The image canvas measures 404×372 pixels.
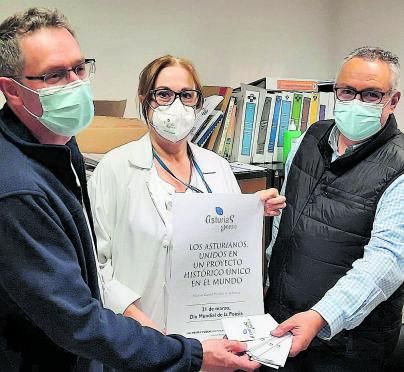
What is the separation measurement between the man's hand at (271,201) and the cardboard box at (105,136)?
72cm

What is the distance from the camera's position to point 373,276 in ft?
4.74

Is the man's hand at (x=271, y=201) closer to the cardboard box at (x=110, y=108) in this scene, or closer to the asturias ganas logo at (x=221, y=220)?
the asturias ganas logo at (x=221, y=220)

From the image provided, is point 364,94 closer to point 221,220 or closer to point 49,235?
point 221,220

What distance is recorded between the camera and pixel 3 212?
942mm

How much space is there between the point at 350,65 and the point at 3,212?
3.88 ft

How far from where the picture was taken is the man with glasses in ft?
3.16

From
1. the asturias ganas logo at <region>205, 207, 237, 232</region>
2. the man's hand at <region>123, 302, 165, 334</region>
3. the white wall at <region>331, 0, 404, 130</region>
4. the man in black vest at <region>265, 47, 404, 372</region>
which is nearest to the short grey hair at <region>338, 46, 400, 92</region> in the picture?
the man in black vest at <region>265, 47, 404, 372</region>

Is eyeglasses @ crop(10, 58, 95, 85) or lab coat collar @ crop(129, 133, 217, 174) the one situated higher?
eyeglasses @ crop(10, 58, 95, 85)

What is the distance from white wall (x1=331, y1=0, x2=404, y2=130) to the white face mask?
1717 mm

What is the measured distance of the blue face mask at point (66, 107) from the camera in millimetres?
1094

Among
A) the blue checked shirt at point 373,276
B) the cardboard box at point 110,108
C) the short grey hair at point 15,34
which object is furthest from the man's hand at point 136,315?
the cardboard box at point 110,108

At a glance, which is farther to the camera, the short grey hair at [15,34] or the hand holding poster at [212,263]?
the hand holding poster at [212,263]

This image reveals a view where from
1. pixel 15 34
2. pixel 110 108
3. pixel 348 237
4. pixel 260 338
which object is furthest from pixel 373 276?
pixel 110 108

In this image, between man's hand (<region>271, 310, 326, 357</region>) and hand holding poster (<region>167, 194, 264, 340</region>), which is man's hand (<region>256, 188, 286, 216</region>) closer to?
hand holding poster (<region>167, 194, 264, 340</region>)
